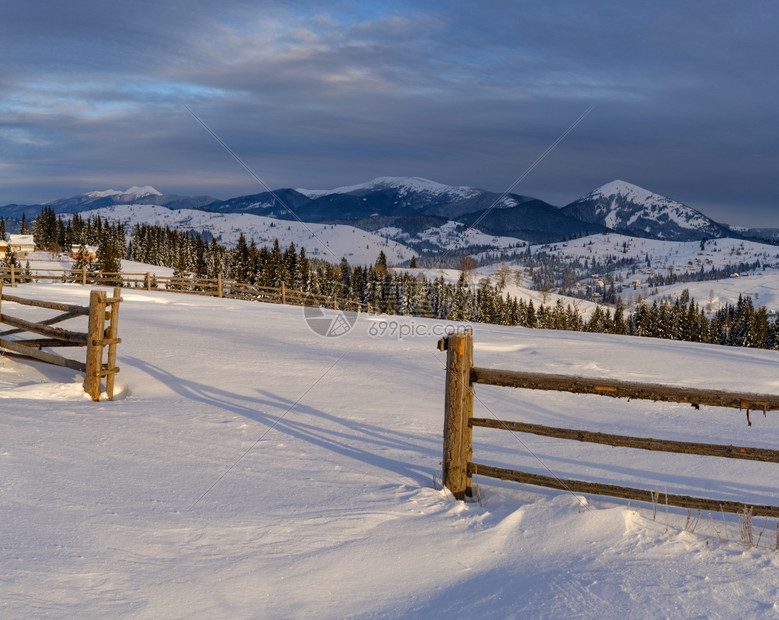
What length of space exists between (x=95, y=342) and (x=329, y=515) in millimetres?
5753

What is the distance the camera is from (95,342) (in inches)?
361

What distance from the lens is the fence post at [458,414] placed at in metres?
6.03

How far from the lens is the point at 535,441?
368 inches

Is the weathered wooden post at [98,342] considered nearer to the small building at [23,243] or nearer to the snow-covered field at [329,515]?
the snow-covered field at [329,515]

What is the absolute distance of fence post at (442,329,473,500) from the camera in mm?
6031

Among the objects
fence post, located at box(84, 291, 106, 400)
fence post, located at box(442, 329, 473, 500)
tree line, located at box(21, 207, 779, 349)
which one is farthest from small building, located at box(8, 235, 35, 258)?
fence post, located at box(442, 329, 473, 500)

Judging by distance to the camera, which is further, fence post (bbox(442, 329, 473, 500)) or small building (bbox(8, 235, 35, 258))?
small building (bbox(8, 235, 35, 258))

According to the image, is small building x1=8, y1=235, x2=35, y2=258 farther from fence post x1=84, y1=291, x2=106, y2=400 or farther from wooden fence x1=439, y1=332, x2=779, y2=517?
wooden fence x1=439, y1=332, x2=779, y2=517

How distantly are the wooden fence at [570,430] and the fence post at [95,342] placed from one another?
6.14 meters

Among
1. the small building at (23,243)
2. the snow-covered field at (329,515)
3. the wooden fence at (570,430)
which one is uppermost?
the small building at (23,243)

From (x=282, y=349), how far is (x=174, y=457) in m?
9.84

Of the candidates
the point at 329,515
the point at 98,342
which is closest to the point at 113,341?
the point at 98,342

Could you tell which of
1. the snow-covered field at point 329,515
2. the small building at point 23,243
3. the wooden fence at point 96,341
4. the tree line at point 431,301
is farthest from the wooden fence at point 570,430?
the small building at point 23,243

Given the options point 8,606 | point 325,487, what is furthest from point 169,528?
point 325,487
